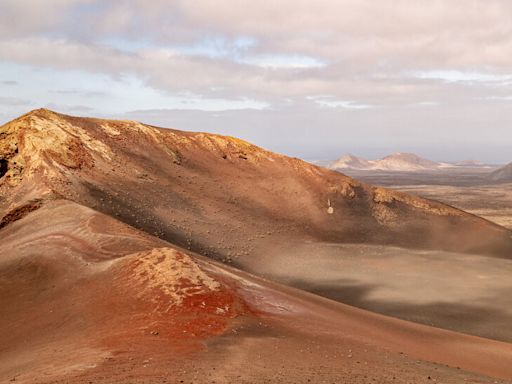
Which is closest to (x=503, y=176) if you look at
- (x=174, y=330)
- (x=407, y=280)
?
(x=407, y=280)

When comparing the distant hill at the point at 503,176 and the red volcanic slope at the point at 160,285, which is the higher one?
the distant hill at the point at 503,176

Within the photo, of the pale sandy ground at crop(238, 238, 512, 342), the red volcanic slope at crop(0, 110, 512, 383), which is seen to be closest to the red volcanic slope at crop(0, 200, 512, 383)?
the red volcanic slope at crop(0, 110, 512, 383)

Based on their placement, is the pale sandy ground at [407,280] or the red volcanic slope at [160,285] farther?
the pale sandy ground at [407,280]

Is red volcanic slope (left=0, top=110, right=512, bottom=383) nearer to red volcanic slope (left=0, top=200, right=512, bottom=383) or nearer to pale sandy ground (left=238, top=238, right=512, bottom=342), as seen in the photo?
red volcanic slope (left=0, top=200, right=512, bottom=383)

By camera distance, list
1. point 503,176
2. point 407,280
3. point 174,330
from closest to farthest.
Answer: point 174,330
point 407,280
point 503,176

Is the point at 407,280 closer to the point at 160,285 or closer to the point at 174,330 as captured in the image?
the point at 160,285

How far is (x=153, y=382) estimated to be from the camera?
8875 mm

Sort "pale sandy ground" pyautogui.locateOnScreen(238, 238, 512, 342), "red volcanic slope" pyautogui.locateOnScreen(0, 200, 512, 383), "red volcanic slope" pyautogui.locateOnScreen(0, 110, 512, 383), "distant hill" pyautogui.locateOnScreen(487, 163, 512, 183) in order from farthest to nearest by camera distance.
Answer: "distant hill" pyautogui.locateOnScreen(487, 163, 512, 183), "pale sandy ground" pyautogui.locateOnScreen(238, 238, 512, 342), "red volcanic slope" pyautogui.locateOnScreen(0, 110, 512, 383), "red volcanic slope" pyautogui.locateOnScreen(0, 200, 512, 383)

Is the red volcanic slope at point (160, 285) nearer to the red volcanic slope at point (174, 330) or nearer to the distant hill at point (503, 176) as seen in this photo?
the red volcanic slope at point (174, 330)

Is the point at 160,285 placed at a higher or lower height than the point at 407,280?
higher

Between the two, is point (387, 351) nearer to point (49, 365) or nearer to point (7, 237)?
point (49, 365)

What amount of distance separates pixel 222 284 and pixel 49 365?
5950mm

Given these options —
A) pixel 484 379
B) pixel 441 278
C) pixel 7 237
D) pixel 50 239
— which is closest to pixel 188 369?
pixel 484 379

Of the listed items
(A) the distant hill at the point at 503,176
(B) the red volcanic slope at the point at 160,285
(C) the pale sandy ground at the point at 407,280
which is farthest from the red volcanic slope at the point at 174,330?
(A) the distant hill at the point at 503,176
